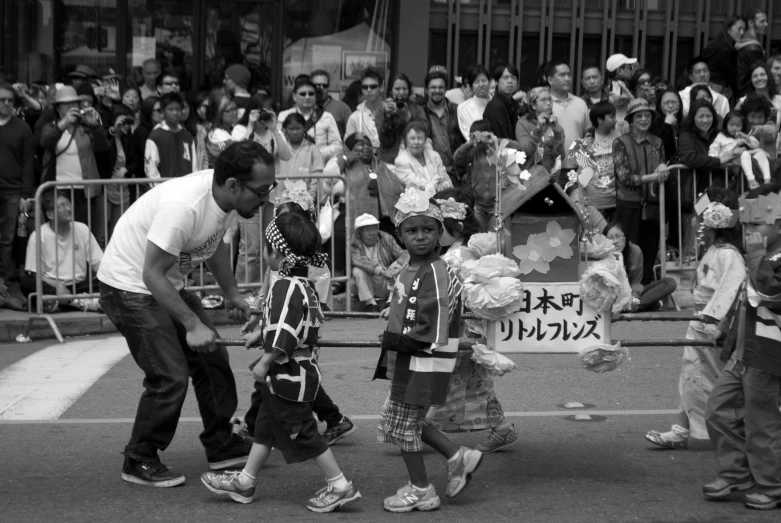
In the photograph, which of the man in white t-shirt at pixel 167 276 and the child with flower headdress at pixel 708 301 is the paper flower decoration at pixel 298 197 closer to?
the man in white t-shirt at pixel 167 276

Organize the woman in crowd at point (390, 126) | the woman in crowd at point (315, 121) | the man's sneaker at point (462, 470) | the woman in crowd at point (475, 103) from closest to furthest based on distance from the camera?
the man's sneaker at point (462, 470)
the woman in crowd at point (390, 126)
the woman in crowd at point (315, 121)
the woman in crowd at point (475, 103)

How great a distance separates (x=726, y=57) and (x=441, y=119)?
438 centimetres

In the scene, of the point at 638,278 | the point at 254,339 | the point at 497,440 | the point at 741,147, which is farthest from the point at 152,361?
the point at 741,147

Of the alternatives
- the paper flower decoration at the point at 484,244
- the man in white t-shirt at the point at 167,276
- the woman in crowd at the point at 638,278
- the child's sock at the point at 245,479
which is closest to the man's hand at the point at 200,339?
the man in white t-shirt at the point at 167,276

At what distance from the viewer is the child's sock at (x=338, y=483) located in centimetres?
512

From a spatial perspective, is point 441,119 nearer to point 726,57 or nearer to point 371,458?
point 726,57

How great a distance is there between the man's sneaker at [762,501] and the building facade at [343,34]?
34.8 feet

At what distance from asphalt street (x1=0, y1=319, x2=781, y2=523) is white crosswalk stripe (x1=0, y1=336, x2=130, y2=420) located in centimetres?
2

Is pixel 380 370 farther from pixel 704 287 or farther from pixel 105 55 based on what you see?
pixel 105 55

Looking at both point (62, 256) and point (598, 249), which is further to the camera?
point (62, 256)

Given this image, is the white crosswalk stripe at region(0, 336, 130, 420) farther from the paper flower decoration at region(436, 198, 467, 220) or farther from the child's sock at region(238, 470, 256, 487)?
the paper flower decoration at region(436, 198, 467, 220)

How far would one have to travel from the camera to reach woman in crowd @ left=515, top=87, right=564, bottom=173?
8.98m

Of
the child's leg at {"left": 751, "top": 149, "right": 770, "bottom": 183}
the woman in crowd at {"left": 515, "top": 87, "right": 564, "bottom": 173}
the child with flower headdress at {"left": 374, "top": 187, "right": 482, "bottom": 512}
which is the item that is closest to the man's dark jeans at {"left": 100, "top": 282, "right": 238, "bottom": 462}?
the child with flower headdress at {"left": 374, "top": 187, "right": 482, "bottom": 512}

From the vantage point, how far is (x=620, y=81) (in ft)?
40.2
